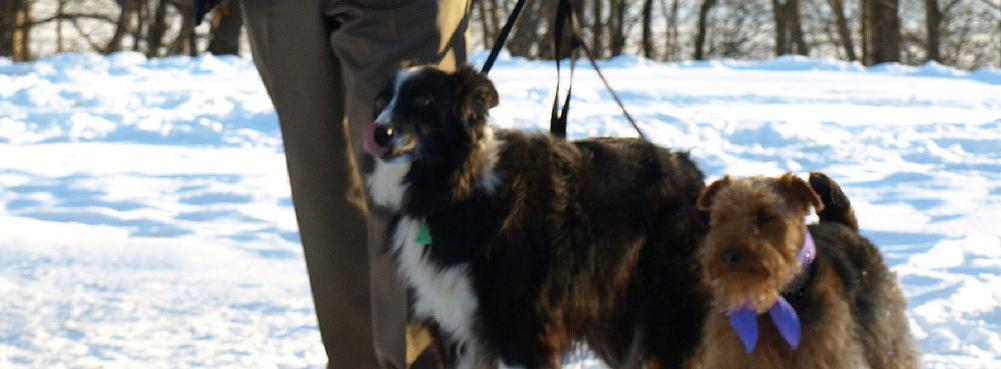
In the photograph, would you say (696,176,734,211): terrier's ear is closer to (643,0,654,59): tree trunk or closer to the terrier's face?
the terrier's face

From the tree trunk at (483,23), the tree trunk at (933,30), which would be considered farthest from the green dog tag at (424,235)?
the tree trunk at (483,23)

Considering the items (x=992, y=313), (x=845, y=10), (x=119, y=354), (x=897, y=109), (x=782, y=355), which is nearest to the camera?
(x=782, y=355)

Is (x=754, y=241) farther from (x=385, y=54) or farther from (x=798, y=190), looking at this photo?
(x=385, y=54)

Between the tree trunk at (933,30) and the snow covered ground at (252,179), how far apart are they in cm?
1438

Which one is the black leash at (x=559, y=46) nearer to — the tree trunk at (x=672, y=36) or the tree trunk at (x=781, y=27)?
the tree trunk at (x=781, y=27)

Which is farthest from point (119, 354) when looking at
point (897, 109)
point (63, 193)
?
point (897, 109)

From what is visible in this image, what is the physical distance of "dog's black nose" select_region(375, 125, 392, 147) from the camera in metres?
3.86

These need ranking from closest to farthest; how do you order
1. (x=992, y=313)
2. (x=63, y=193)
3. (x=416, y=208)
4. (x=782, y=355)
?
(x=782, y=355) < (x=416, y=208) < (x=992, y=313) < (x=63, y=193)

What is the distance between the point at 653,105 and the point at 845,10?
66.4 feet

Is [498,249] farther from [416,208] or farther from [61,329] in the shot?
[61,329]

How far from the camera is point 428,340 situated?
4.45 metres

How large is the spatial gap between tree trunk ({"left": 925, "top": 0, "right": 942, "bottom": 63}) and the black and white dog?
28155mm

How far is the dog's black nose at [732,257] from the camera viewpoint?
357 cm

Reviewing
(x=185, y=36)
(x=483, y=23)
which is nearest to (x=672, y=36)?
(x=483, y=23)
